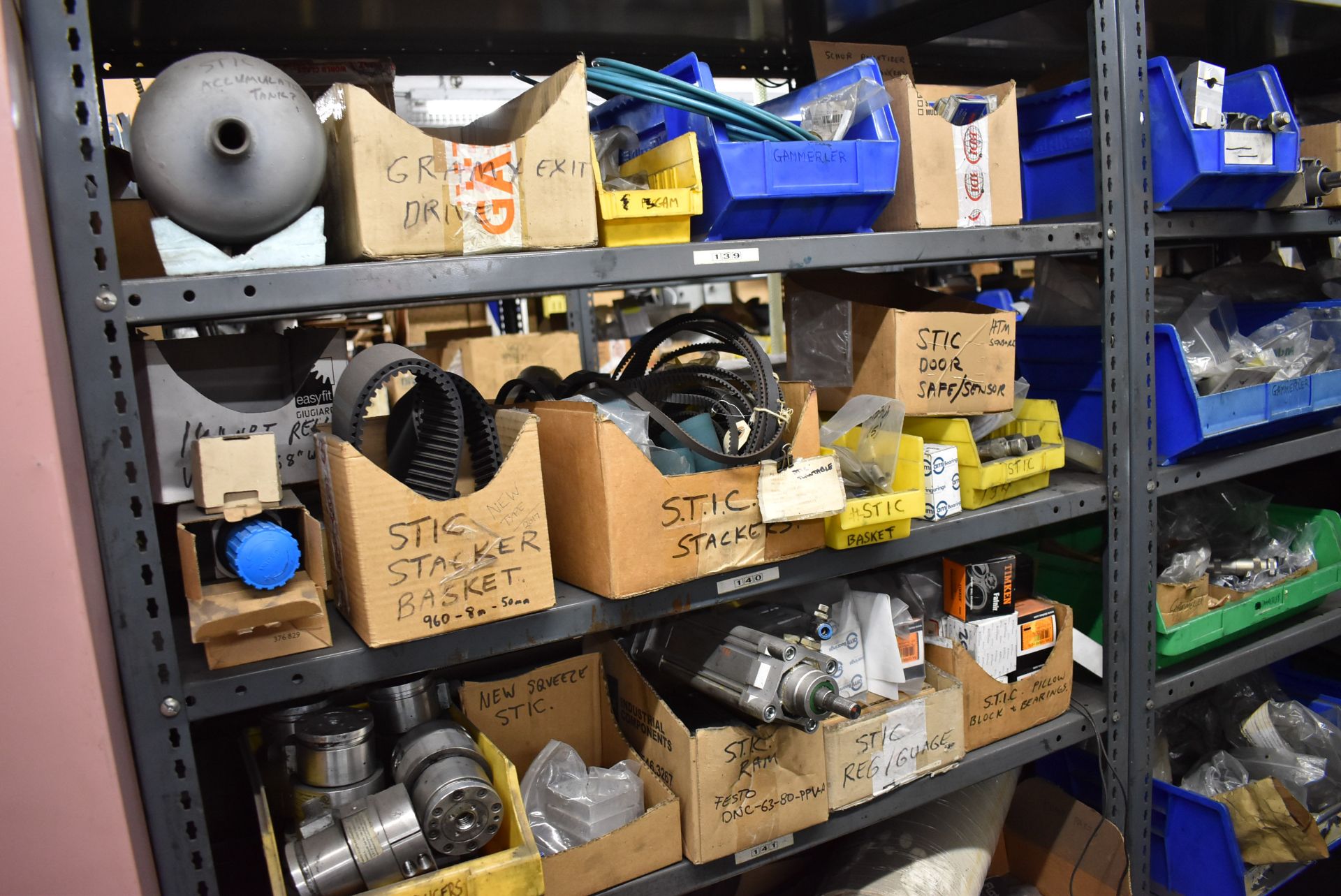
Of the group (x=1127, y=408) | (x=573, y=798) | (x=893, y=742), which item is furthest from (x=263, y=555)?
(x=1127, y=408)

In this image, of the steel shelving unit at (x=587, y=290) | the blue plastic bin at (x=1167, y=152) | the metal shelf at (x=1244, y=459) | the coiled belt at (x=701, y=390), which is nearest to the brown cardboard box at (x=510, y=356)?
the steel shelving unit at (x=587, y=290)

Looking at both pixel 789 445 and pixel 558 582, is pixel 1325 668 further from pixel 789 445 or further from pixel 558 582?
pixel 558 582

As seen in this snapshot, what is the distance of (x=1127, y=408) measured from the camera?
5.04ft

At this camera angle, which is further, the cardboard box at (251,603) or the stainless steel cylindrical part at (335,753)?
the stainless steel cylindrical part at (335,753)

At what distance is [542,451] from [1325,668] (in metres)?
2.29

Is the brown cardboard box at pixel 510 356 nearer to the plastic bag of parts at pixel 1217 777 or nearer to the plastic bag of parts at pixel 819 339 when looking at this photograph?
the plastic bag of parts at pixel 819 339

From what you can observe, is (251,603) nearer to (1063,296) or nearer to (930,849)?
(930,849)

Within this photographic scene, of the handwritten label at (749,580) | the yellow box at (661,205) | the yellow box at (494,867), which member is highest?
the yellow box at (661,205)

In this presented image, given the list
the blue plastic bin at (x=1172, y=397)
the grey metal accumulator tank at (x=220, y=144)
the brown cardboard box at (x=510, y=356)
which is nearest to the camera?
the grey metal accumulator tank at (x=220, y=144)

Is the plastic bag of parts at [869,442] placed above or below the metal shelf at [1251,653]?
above

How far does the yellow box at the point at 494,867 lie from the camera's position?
96 centimetres

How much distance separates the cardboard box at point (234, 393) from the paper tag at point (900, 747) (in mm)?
933

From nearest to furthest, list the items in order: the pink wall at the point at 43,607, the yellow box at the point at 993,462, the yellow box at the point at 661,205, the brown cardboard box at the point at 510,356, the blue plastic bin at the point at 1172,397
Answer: the pink wall at the point at 43,607 < the yellow box at the point at 661,205 < the yellow box at the point at 993,462 < the blue plastic bin at the point at 1172,397 < the brown cardboard box at the point at 510,356

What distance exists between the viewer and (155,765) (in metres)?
0.93
